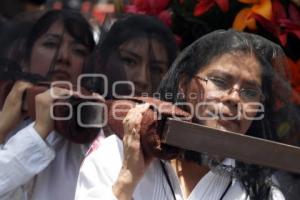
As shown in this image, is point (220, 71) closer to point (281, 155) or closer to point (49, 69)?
point (281, 155)

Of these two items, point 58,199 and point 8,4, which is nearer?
point 58,199

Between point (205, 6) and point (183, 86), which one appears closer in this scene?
point (183, 86)

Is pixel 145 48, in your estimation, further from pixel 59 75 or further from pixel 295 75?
pixel 295 75

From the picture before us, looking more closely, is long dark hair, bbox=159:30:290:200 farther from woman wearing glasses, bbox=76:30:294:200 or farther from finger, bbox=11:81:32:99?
finger, bbox=11:81:32:99

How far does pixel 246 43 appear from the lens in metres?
2.07

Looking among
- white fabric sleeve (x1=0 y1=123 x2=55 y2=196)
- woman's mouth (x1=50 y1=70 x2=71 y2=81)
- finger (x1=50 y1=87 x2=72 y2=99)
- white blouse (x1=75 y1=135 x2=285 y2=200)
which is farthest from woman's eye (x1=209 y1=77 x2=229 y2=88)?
woman's mouth (x1=50 y1=70 x2=71 y2=81)

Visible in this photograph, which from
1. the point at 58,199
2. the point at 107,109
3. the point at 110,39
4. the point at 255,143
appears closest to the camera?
the point at 255,143

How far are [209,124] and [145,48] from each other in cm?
61

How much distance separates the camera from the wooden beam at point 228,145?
176 centimetres

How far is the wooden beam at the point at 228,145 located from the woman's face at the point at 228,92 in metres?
0.19

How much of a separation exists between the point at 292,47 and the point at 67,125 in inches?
28.9

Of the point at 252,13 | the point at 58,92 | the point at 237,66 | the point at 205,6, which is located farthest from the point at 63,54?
the point at 237,66

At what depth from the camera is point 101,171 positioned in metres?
1.92

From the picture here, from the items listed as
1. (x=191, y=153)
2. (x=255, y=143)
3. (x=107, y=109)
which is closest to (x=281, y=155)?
(x=255, y=143)
